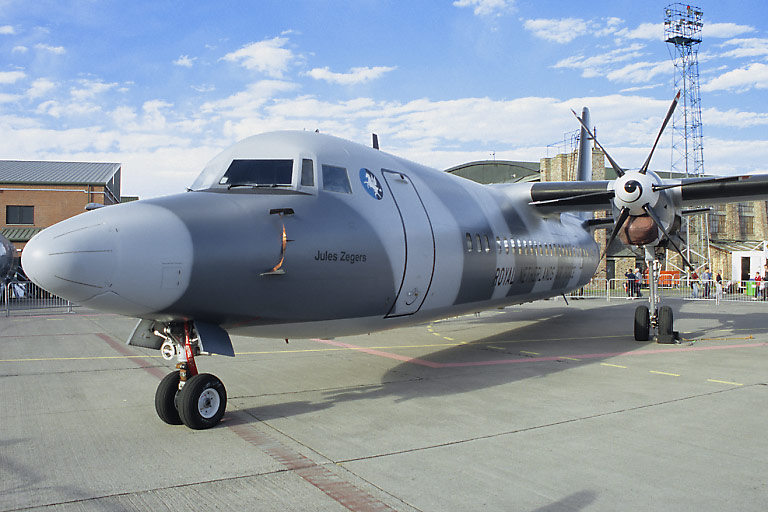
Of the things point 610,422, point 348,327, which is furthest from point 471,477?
point 348,327

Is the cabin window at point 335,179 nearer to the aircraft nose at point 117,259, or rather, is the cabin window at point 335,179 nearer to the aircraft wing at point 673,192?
the aircraft nose at point 117,259

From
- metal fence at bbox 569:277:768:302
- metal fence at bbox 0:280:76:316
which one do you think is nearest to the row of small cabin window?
metal fence at bbox 569:277:768:302

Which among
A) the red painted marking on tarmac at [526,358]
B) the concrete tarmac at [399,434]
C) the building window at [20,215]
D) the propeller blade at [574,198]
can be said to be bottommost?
the red painted marking on tarmac at [526,358]

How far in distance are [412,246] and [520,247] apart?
4802mm

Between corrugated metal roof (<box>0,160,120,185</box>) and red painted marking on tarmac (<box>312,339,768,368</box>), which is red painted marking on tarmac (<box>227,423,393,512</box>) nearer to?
red painted marking on tarmac (<box>312,339,768,368</box>)

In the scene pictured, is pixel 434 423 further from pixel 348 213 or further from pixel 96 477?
pixel 96 477

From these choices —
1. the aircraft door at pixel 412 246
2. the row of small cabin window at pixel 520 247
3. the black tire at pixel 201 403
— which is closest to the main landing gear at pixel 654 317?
the row of small cabin window at pixel 520 247

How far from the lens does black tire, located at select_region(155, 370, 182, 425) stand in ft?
20.8

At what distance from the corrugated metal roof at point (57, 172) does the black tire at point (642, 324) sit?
131 feet

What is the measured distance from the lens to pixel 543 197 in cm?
1350

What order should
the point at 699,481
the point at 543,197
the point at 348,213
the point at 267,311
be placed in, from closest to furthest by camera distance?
the point at 699,481 < the point at 267,311 < the point at 348,213 < the point at 543,197

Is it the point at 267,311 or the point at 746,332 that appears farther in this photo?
the point at 746,332

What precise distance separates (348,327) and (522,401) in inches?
98.2

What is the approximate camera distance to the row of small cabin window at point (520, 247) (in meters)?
10.0
